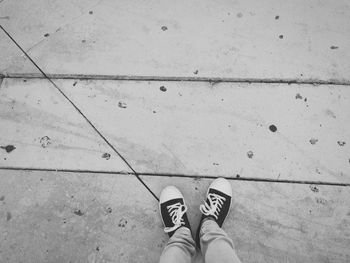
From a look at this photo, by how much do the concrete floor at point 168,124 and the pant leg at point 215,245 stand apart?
6.4 inches

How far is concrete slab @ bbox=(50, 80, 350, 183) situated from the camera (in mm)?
1626

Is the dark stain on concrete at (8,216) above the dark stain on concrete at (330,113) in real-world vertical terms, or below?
below

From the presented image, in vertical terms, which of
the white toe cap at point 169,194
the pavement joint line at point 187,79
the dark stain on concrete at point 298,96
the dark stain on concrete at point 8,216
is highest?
the pavement joint line at point 187,79

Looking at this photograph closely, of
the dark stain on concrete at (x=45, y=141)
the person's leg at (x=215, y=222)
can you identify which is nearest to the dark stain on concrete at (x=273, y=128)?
the person's leg at (x=215, y=222)

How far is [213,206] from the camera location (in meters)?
1.49

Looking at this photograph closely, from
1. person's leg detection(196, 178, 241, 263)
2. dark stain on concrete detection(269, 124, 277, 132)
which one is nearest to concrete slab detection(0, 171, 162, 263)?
person's leg detection(196, 178, 241, 263)

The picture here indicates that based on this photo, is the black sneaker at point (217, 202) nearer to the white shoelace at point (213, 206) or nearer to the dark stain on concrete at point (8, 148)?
the white shoelace at point (213, 206)

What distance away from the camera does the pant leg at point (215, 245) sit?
47.6 inches

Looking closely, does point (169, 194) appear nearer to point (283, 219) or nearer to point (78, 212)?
point (78, 212)

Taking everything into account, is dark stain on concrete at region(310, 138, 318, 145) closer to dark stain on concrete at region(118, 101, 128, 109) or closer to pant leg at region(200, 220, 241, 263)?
pant leg at region(200, 220, 241, 263)

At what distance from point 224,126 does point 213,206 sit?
0.48 m

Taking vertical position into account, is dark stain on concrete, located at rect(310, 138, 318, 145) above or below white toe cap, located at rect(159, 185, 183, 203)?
above

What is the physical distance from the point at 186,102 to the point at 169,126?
187 mm

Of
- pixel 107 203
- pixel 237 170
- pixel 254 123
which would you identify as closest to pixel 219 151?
pixel 237 170
